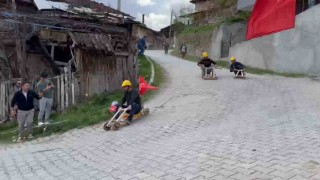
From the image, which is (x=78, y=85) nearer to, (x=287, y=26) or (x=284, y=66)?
(x=287, y=26)

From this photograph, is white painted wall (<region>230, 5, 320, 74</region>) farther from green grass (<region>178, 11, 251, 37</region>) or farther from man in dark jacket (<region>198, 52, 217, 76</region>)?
green grass (<region>178, 11, 251, 37</region>)

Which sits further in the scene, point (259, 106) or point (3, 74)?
point (3, 74)

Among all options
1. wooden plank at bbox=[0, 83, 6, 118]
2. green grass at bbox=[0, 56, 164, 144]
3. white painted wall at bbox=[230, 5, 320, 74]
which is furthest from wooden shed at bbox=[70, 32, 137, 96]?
white painted wall at bbox=[230, 5, 320, 74]

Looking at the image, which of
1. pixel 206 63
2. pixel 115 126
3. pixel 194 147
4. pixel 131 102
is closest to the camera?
pixel 194 147

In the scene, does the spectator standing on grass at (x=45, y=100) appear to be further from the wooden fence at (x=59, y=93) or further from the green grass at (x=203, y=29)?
the green grass at (x=203, y=29)

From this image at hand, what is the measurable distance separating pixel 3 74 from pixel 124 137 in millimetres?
7114

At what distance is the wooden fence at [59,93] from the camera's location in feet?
38.4

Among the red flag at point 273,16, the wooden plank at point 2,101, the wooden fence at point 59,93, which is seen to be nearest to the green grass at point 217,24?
the red flag at point 273,16

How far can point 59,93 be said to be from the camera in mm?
12078

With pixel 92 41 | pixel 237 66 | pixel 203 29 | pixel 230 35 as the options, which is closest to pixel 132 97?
pixel 92 41

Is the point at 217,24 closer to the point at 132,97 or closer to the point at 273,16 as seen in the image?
the point at 273,16

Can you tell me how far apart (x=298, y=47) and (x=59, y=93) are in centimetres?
1253

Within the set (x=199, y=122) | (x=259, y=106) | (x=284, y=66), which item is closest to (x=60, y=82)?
(x=199, y=122)

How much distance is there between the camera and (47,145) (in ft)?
27.1
